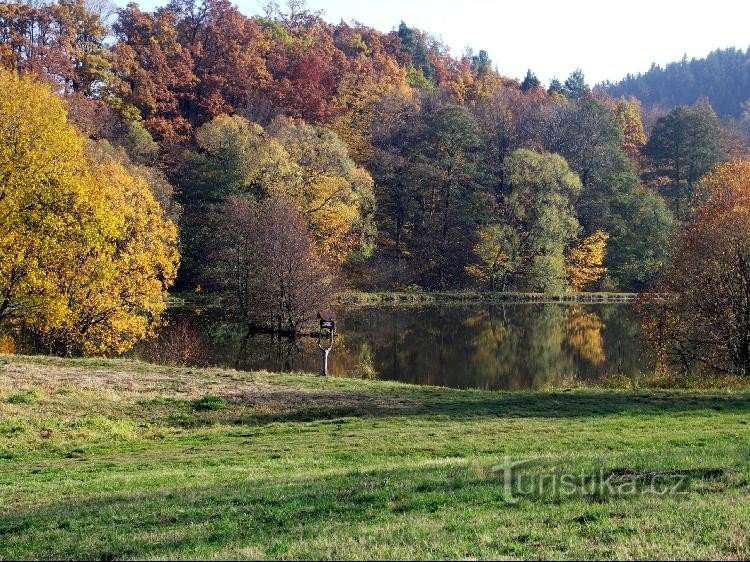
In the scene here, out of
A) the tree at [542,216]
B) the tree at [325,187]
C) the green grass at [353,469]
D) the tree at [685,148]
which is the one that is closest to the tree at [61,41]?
the tree at [325,187]

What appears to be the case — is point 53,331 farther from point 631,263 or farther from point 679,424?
point 631,263

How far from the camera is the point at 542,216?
2822 inches

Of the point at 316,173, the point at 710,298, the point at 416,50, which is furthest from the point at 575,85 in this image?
the point at 710,298

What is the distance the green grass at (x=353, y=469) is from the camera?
6469 mm

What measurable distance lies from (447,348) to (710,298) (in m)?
15.9

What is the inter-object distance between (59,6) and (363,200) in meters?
41.0

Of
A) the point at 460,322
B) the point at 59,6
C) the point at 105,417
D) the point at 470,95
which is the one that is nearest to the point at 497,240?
the point at 460,322

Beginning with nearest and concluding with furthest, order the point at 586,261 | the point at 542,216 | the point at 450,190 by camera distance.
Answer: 1. the point at 542,216
2. the point at 586,261
3. the point at 450,190

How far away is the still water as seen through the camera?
3161 cm

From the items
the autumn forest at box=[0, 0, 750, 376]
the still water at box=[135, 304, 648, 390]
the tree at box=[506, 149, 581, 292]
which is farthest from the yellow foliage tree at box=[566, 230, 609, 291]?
the still water at box=[135, 304, 648, 390]

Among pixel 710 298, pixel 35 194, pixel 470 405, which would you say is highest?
pixel 35 194

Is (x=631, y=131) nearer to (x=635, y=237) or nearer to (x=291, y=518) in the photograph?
(x=635, y=237)

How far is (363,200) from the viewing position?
2532 inches

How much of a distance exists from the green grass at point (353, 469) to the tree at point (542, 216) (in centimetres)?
5054
